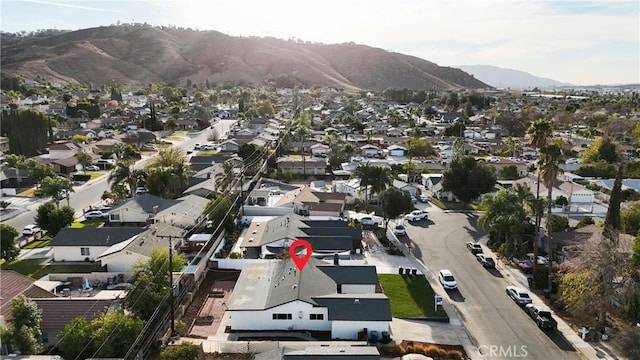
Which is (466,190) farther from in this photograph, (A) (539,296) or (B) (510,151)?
(B) (510,151)

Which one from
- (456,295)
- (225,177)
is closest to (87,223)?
(225,177)

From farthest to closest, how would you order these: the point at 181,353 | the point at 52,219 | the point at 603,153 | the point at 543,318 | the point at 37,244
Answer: the point at 603,153 → the point at 37,244 → the point at 52,219 → the point at 543,318 → the point at 181,353

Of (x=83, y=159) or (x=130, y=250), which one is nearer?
(x=130, y=250)

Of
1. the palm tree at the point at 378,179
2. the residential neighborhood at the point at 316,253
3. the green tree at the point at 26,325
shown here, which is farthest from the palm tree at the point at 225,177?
the green tree at the point at 26,325

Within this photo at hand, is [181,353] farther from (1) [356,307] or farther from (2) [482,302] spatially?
(2) [482,302]

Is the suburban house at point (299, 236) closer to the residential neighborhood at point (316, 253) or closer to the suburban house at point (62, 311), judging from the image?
the residential neighborhood at point (316, 253)

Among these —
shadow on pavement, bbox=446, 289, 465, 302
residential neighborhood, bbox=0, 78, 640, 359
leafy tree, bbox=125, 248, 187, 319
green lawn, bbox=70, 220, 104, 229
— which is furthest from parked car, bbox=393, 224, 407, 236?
green lawn, bbox=70, 220, 104, 229
